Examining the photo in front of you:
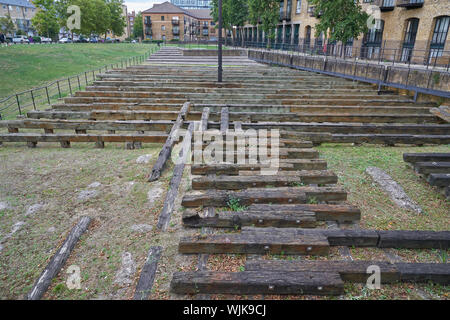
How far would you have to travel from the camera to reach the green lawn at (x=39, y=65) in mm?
24216

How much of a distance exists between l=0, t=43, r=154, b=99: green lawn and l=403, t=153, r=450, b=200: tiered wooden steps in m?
24.9

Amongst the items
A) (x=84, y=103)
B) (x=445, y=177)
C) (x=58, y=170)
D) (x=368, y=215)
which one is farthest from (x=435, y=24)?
(x=58, y=170)

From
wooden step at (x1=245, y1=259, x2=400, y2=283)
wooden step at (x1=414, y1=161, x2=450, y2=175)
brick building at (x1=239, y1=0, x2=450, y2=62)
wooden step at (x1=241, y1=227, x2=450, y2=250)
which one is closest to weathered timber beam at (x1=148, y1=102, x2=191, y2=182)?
wooden step at (x1=241, y1=227, x2=450, y2=250)

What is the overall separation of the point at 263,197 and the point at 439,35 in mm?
21846

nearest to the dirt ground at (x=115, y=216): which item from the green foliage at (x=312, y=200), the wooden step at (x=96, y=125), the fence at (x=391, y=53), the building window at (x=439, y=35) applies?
the green foliage at (x=312, y=200)

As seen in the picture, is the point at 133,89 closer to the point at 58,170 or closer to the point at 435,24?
the point at 58,170

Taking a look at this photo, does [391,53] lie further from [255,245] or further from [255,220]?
[255,245]

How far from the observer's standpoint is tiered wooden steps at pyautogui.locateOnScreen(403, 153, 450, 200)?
6.00m

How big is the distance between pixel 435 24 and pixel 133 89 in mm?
20391

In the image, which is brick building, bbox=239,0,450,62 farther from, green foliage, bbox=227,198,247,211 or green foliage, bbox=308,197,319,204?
green foliage, bbox=227,198,247,211

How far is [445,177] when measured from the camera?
19.7 feet

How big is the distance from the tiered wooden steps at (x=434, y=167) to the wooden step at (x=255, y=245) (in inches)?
136

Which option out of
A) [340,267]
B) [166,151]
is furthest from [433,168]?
[166,151]

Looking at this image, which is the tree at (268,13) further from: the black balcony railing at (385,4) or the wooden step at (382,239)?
the wooden step at (382,239)
